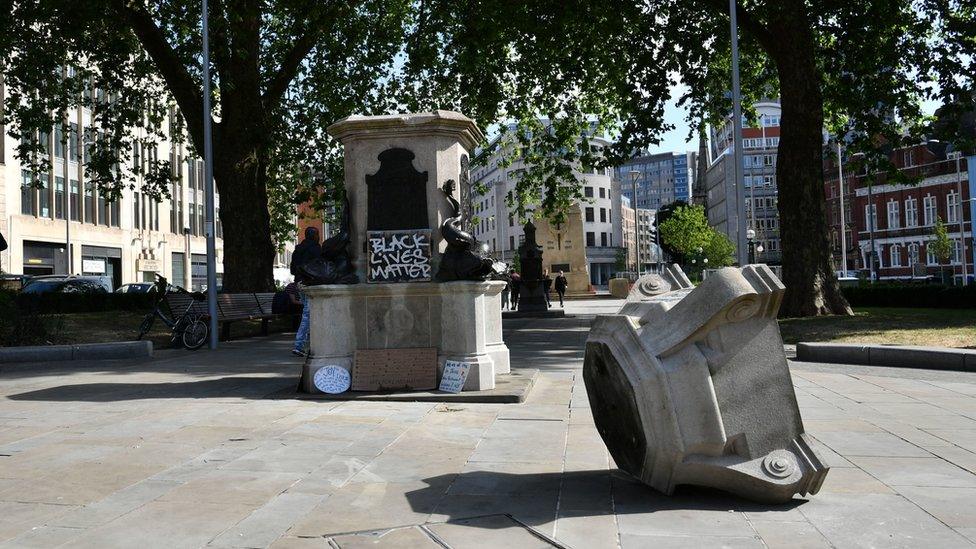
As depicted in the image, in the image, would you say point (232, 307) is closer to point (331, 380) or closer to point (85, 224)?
point (331, 380)

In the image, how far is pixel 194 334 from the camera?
15.1 meters

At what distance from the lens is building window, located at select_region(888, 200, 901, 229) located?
245 ft

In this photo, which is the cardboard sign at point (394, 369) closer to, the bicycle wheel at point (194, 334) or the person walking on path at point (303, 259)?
the person walking on path at point (303, 259)

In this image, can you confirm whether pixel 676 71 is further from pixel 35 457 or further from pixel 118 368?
pixel 35 457

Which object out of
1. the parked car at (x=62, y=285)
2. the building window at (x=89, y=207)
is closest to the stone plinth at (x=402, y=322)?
the parked car at (x=62, y=285)

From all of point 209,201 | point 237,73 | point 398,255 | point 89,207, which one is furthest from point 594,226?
point 398,255

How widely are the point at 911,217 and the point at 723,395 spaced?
79321 millimetres

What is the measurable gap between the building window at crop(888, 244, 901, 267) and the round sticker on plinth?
78119 mm

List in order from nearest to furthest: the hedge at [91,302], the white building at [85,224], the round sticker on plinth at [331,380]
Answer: the round sticker on plinth at [331,380]
the hedge at [91,302]
the white building at [85,224]

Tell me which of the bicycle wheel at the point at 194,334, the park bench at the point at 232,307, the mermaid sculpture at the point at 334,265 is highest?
the mermaid sculpture at the point at 334,265

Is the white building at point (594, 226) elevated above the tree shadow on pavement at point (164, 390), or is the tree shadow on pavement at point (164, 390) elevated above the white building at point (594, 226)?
the white building at point (594, 226)

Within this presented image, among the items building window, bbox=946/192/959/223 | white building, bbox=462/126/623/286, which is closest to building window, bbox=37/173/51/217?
white building, bbox=462/126/623/286

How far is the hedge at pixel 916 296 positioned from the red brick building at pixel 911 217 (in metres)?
39.1

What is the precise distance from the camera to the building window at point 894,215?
74812mm
